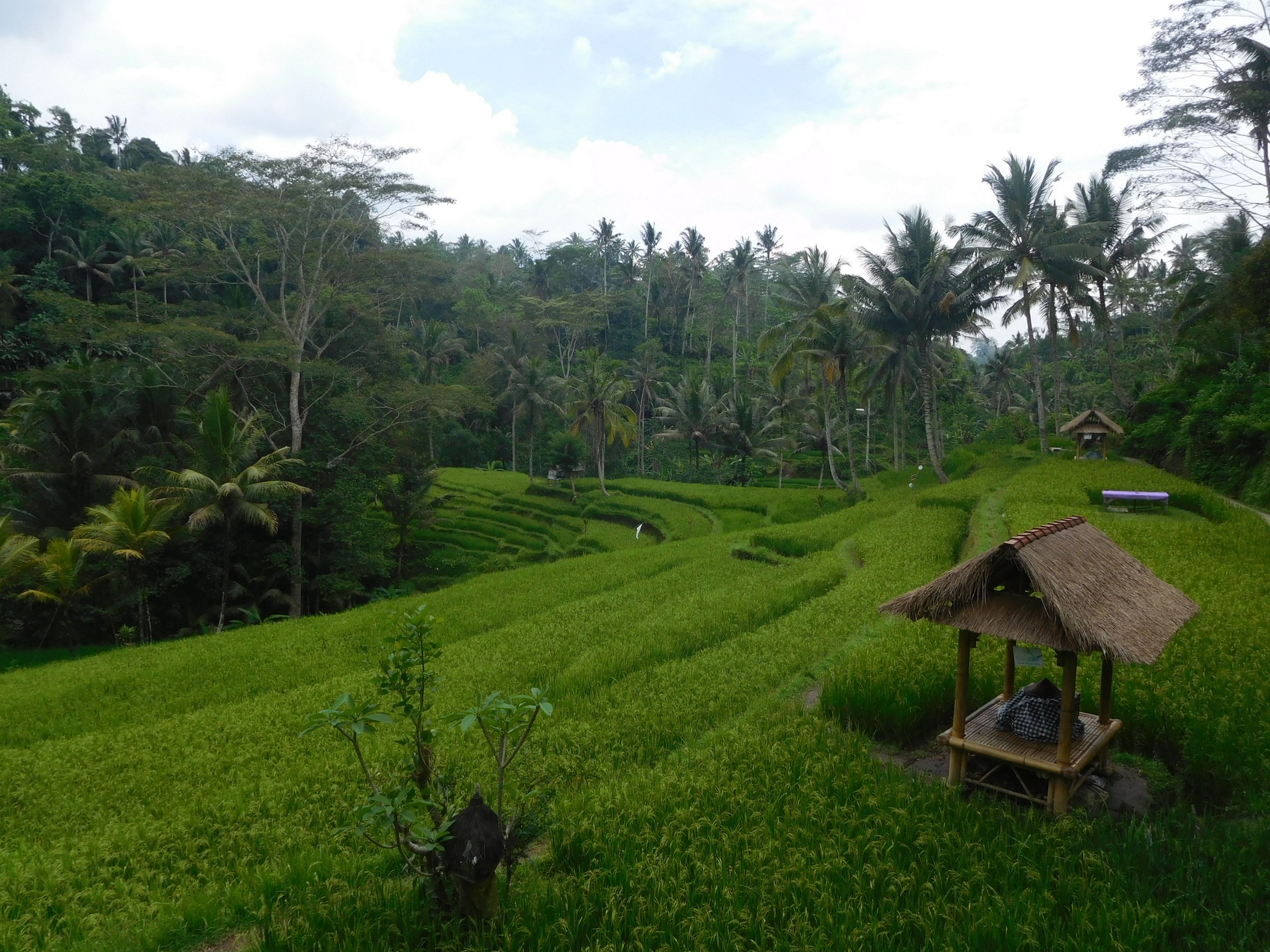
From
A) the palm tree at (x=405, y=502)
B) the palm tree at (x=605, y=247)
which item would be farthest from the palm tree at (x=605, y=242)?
the palm tree at (x=405, y=502)

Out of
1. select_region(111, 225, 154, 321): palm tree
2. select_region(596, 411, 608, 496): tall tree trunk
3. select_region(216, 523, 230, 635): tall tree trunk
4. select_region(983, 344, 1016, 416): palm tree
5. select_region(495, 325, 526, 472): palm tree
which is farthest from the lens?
select_region(983, 344, 1016, 416): palm tree

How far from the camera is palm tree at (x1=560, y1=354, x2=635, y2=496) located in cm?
3309

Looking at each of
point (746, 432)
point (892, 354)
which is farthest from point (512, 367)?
point (892, 354)

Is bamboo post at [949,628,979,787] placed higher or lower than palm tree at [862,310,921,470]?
lower

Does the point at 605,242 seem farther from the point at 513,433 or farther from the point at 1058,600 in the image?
the point at 1058,600

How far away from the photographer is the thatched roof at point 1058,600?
482cm

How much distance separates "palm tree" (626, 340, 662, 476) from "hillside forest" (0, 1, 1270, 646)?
1.32 m

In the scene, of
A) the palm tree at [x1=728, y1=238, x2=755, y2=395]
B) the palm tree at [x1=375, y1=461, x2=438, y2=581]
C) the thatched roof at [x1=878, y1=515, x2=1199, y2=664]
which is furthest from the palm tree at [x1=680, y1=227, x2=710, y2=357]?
the thatched roof at [x1=878, y1=515, x2=1199, y2=664]

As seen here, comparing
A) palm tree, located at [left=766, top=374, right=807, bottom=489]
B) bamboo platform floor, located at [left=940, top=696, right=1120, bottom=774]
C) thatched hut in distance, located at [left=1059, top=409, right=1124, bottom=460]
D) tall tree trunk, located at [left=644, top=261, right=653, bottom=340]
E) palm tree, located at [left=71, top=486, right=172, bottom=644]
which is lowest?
bamboo platform floor, located at [left=940, top=696, right=1120, bottom=774]

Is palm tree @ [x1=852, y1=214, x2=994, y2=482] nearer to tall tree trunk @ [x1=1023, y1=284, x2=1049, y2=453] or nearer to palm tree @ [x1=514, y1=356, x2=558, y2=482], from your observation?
tall tree trunk @ [x1=1023, y1=284, x2=1049, y2=453]

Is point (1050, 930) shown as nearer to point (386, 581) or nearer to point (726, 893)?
point (726, 893)

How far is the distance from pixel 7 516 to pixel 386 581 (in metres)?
10.3

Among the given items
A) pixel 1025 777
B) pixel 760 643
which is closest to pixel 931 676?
pixel 1025 777

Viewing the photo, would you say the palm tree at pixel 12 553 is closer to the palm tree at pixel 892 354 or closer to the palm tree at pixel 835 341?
the palm tree at pixel 835 341
